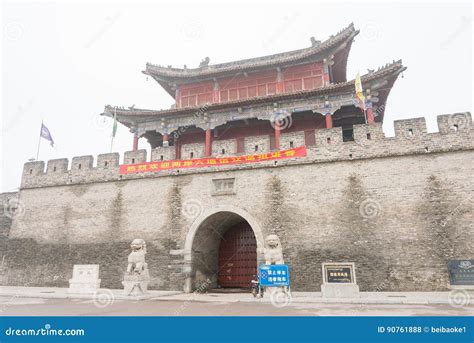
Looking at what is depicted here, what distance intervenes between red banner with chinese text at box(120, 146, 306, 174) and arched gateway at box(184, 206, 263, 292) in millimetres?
1552

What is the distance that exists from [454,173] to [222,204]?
646 cm

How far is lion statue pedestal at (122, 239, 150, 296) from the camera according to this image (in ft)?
27.4

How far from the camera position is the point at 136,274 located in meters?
8.42

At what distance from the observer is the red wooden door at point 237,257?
11.0 m

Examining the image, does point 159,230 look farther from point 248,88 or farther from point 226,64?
point 226,64

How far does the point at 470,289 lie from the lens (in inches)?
306

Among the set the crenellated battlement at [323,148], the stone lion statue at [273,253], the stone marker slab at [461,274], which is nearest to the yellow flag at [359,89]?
the crenellated battlement at [323,148]

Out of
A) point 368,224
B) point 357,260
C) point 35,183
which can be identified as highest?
point 35,183

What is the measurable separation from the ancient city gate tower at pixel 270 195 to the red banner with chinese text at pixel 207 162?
4cm

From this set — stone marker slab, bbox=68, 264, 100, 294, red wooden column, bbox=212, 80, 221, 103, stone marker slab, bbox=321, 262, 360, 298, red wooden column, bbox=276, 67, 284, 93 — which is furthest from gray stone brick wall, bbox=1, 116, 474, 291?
red wooden column, bbox=212, 80, 221, 103

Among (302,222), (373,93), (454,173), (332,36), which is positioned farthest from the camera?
(332,36)

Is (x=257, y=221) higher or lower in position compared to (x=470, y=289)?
higher

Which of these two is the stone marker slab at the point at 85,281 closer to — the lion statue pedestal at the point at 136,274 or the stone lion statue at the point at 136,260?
the lion statue pedestal at the point at 136,274

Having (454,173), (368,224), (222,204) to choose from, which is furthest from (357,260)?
(222,204)
